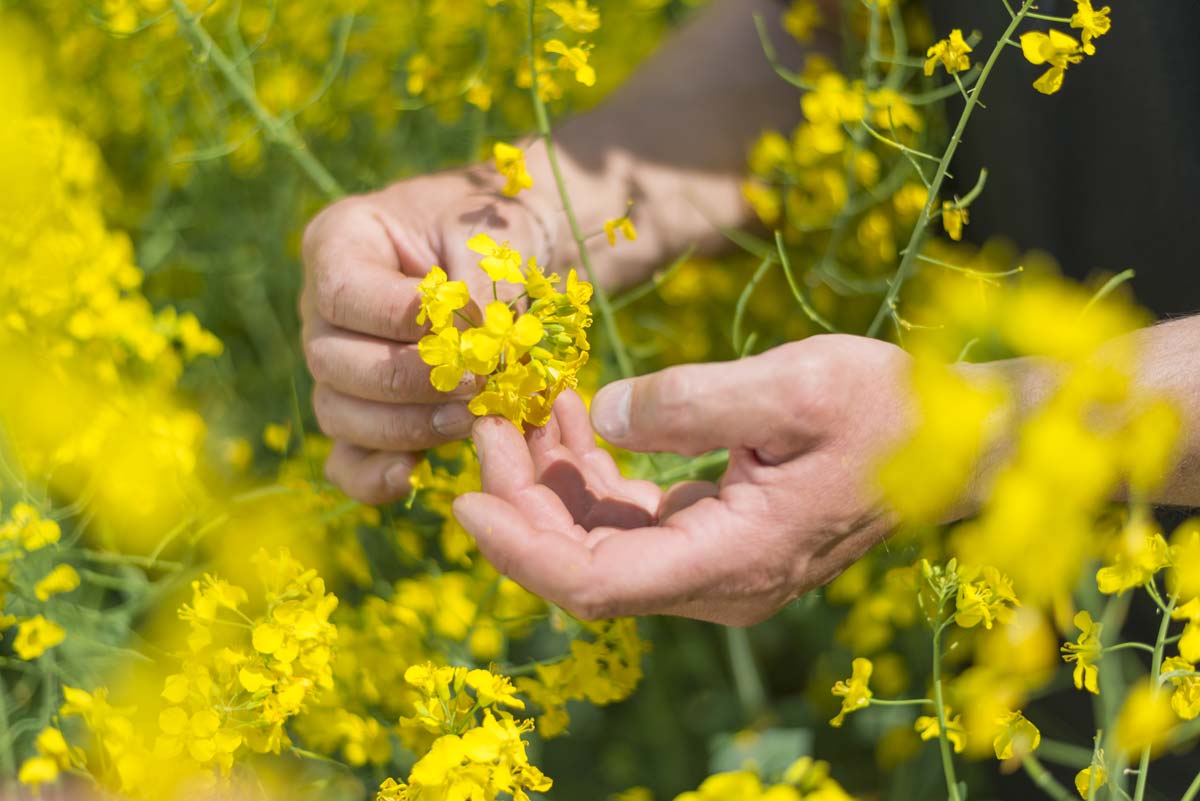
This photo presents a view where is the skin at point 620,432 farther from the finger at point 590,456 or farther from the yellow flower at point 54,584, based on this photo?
the yellow flower at point 54,584

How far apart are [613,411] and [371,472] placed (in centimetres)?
29

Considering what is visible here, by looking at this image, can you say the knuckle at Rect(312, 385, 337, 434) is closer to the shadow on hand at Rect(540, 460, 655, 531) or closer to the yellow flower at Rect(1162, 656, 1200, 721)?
the shadow on hand at Rect(540, 460, 655, 531)

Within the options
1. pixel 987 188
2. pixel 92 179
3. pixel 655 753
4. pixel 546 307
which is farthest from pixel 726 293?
pixel 92 179

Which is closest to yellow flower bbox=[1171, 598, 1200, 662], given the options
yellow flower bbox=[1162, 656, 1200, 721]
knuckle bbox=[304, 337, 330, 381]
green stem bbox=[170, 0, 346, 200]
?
yellow flower bbox=[1162, 656, 1200, 721]

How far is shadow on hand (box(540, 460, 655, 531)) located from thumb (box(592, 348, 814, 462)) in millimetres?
103

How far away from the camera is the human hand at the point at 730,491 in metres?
0.58

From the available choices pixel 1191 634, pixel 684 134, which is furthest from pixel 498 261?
pixel 684 134

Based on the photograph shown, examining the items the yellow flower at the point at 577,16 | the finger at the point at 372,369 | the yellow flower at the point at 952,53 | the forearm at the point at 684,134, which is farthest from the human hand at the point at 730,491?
the forearm at the point at 684,134

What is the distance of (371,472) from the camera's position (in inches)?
33.0

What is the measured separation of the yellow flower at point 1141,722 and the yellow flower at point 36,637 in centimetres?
72

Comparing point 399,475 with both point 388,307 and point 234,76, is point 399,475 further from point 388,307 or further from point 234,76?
point 234,76

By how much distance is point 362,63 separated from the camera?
146cm

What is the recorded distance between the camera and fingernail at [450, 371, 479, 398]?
703 mm

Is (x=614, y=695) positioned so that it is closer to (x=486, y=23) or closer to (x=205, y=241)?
(x=486, y=23)
